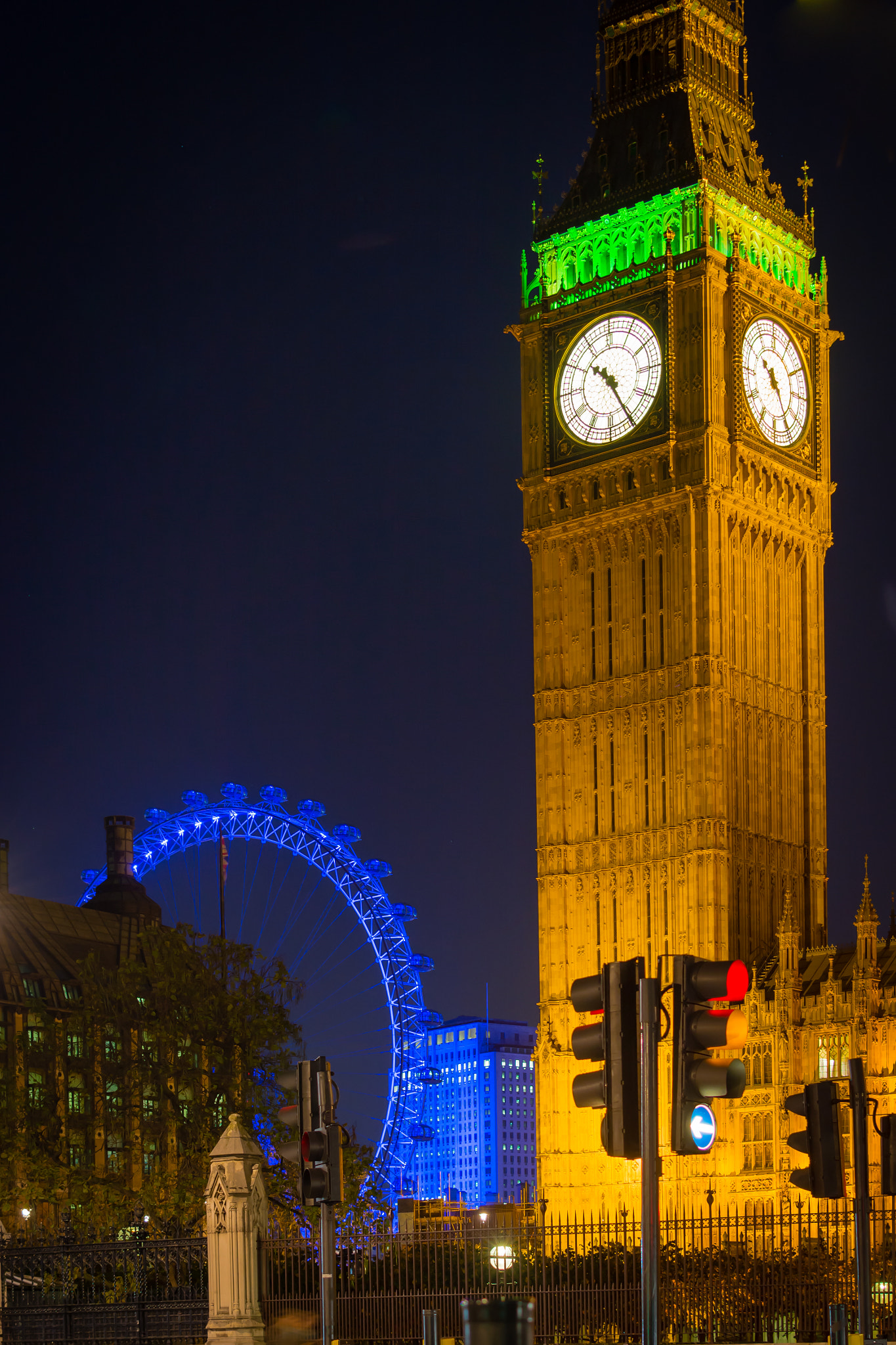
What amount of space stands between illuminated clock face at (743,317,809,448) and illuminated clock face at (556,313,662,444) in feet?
14.5

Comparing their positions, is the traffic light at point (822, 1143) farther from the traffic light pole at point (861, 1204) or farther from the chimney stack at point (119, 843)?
the chimney stack at point (119, 843)

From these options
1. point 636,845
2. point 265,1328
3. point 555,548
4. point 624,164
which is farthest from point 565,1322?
point 624,164

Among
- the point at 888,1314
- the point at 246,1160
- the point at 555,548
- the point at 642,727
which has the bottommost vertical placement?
the point at 888,1314

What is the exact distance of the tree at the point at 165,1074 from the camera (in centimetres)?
5247

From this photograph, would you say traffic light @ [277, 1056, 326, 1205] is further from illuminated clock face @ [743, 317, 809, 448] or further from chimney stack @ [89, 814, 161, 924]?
chimney stack @ [89, 814, 161, 924]

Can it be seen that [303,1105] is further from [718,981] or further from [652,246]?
[652,246]

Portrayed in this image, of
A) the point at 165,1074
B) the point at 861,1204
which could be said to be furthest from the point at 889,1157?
the point at 165,1074

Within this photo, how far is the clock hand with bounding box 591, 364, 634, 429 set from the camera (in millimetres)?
91312

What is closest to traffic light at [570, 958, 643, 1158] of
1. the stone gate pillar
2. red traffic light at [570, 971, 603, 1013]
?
red traffic light at [570, 971, 603, 1013]

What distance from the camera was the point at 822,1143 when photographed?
23172 mm

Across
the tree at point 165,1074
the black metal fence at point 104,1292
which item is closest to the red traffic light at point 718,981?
the black metal fence at point 104,1292

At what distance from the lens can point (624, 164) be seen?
9538 centimetres

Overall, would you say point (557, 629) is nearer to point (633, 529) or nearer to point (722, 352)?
point (633, 529)

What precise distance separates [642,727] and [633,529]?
8.69 meters
